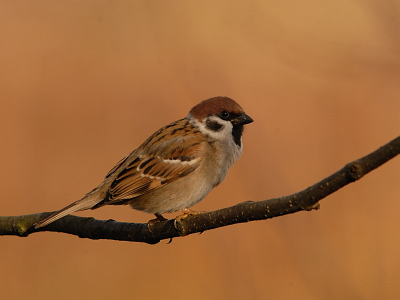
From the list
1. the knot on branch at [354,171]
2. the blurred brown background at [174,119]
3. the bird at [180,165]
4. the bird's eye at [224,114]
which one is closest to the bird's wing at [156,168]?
the bird at [180,165]

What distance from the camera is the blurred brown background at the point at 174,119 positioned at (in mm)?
4531

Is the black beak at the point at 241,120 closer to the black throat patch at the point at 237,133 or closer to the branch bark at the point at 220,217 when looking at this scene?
the black throat patch at the point at 237,133

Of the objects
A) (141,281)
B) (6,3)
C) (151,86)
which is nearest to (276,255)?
(141,281)

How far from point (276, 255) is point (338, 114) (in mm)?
2121

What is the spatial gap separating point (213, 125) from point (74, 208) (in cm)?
135

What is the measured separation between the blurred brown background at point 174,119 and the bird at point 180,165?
0.85 ft

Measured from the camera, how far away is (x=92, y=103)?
22.5 feet

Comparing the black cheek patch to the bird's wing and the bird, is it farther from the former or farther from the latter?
the bird's wing

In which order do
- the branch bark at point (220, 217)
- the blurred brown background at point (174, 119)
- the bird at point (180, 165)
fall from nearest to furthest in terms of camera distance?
the branch bark at point (220, 217) < the bird at point (180, 165) < the blurred brown background at point (174, 119)

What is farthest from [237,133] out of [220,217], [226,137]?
[220,217]

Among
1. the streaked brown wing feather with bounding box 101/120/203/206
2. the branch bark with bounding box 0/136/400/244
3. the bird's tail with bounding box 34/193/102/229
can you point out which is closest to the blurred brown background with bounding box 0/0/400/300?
the streaked brown wing feather with bounding box 101/120/203/206

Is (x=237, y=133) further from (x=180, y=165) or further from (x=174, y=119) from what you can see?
(x=174, y=119)

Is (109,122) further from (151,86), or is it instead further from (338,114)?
(338,114)

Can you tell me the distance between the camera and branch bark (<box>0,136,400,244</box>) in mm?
1830
